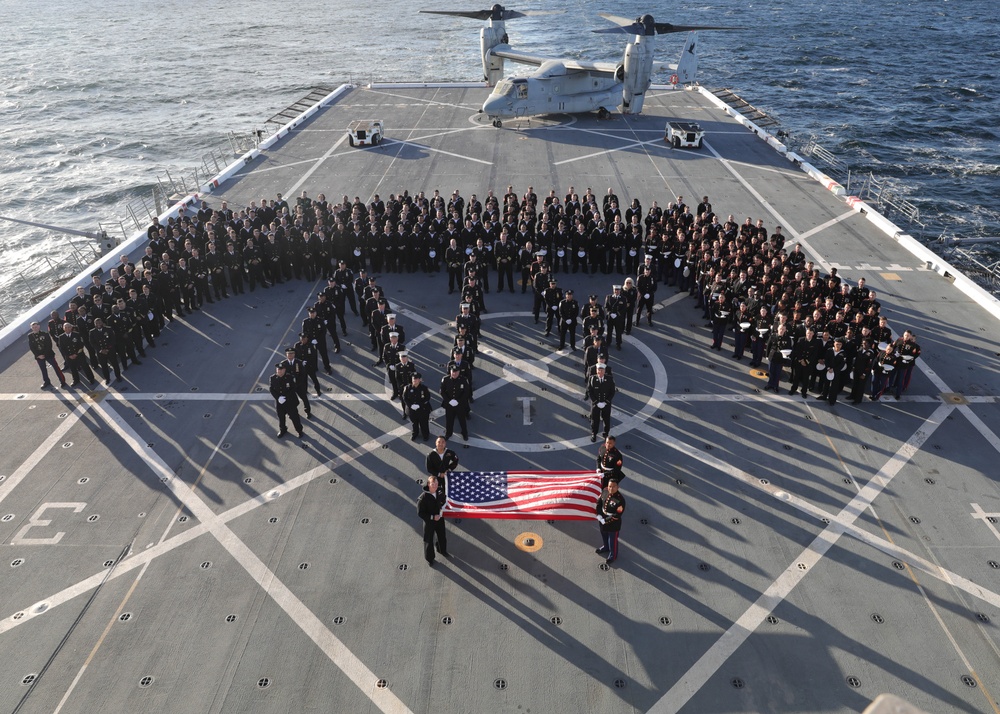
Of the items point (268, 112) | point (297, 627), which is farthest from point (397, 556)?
point (268, 112)

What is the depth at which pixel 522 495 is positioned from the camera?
12859 mm

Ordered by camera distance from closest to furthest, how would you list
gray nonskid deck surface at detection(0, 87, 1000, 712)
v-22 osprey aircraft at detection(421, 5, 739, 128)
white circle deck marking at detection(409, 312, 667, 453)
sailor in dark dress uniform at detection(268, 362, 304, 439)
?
gray nonskid deck surface at detection(0, 87, 1000, 712) < sailor in dark dress uniform at detection(268, 362, 304, 439) < white circle deck marking at detection(409, 312, 667, 453) < v-22 osprey aircraft at detection(421, 5, 739, 128)

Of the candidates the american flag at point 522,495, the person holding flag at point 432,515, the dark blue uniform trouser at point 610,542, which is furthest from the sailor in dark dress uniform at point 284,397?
the dark blue uniform trouser at point 610,542

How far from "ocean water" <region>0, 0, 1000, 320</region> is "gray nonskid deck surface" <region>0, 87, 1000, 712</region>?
1635 cm


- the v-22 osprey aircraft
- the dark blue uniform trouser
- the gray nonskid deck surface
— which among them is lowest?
the gray nonskid deck surface

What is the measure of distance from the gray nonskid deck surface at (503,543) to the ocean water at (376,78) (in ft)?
53.6

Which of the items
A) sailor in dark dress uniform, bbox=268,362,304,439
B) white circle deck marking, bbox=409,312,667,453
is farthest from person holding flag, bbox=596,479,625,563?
sailor in dark dress uniform, bbox=268,362,304,439

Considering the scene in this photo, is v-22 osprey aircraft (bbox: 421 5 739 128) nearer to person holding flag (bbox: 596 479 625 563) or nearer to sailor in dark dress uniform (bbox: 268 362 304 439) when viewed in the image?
sailor in dark dress uniform (bbox: 268 362 304 439)

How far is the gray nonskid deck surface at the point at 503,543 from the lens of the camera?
10.2 meters

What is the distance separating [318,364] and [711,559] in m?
12.1

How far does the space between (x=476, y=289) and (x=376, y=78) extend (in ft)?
231

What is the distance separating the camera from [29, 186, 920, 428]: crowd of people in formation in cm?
1587

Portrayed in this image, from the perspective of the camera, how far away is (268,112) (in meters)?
67.2

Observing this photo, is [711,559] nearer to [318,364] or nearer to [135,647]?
[135,647]
